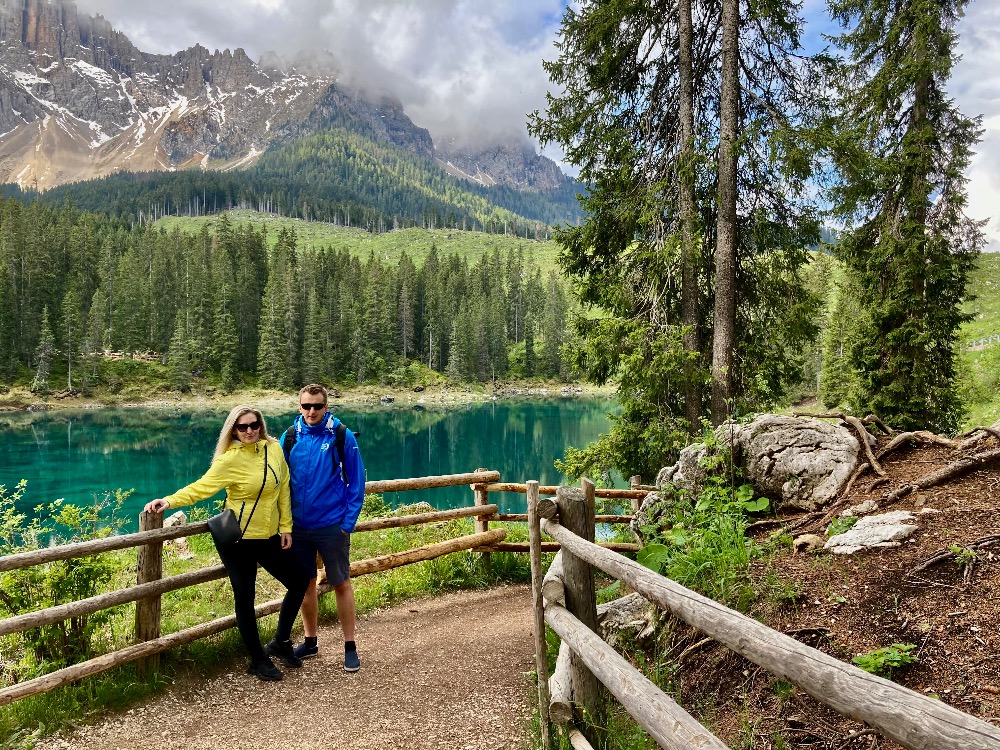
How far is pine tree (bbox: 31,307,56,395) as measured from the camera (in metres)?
66.4

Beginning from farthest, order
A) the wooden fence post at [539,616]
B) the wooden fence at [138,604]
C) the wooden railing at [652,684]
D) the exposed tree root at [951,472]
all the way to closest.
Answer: the exposed tree root at [951,472]
the wooden fence at [138,604]
the wooden fence post at [539,616]
the wooden railing at [652,684]

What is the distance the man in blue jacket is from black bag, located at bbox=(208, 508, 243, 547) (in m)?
0.54

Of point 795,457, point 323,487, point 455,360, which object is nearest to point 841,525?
point 795,457

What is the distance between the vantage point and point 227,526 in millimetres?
5047

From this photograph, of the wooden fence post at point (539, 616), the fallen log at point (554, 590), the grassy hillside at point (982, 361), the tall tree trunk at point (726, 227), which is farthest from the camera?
the grassy hillside at point (982, 361)

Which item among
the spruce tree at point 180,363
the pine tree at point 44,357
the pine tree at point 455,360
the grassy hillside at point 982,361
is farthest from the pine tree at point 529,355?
the pine tree at point 44,357

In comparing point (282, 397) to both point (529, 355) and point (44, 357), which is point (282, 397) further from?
point (529, 355)

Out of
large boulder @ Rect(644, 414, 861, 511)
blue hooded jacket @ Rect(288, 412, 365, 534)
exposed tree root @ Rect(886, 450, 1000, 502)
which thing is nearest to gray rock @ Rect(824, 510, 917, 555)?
exposed tree root @ Rect(886, 450, 1000, 502)

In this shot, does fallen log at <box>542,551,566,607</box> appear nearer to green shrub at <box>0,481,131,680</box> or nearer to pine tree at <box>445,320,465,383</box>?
green shrub at <box>0,481,131,680</box>

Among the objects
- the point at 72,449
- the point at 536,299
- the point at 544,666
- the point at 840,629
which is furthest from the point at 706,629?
the point at 536,299

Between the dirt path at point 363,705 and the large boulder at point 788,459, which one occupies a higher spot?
the large boulder at point 788,459

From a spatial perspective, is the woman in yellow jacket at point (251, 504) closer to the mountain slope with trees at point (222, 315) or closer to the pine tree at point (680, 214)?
the pine tree at point (680, 214)

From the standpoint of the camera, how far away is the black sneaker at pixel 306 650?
590cm

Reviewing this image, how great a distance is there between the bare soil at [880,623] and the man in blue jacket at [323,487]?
3073 millimetres
